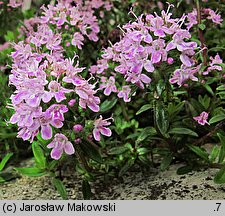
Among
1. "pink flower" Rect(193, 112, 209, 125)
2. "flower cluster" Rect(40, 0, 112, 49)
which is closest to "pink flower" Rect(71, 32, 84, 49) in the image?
"flower cluster" Rect(40, 0, 112, 49)

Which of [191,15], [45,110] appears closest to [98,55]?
[191,15]

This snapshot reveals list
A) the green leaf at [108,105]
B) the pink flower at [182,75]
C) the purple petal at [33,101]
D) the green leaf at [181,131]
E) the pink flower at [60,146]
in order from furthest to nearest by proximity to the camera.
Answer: the green leaf at [108,105], the green leaf at [181,131], the pink flower at [182,75], the pink flower at [60,146], the purple petal at [33,101]

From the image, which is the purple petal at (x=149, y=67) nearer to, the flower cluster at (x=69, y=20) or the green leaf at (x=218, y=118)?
the green leaf at (x=218, y=118)

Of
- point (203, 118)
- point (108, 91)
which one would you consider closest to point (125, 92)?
point (108, 91)

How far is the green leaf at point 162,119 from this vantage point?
1708 mm

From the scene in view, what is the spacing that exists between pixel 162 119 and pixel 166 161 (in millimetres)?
237

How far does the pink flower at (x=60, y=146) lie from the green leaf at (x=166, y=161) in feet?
1.55

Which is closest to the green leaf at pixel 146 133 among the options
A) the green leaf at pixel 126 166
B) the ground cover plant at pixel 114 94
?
the ground cover plant at pixel 114 94

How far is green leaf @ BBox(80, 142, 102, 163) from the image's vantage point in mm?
1690

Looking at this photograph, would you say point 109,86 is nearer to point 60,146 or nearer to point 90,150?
point 90,150

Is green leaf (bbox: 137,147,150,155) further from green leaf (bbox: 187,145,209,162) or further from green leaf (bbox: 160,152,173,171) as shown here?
green leaf (bbox: 187,145,209,162)

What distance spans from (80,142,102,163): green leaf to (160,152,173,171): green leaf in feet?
0.98

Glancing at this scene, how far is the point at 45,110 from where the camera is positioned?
1.52 meters

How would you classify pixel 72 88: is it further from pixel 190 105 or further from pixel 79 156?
pixel 190 105
